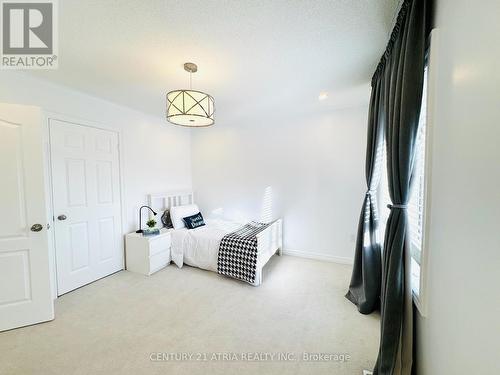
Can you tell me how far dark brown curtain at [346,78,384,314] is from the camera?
6.88 ft

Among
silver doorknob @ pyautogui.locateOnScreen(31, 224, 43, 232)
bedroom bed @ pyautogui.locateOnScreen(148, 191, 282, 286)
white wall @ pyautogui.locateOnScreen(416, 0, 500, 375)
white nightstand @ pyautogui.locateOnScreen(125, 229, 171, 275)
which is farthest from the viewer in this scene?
white nightstand @ pyautogui.locateOnScreen(125, 229, 171, 275)

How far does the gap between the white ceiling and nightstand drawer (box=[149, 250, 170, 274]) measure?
90.9 inches

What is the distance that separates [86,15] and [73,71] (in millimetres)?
1026

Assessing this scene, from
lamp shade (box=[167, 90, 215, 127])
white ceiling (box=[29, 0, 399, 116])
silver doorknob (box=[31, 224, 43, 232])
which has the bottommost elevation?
silver doorknob (box=[31, 224, 43, 232])

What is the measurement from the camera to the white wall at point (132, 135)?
2.26 meters

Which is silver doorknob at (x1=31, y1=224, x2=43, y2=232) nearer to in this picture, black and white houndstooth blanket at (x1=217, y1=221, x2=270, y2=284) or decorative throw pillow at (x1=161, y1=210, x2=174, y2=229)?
decorative throw pillow at (x1=161, y1=210, x2=174, y2=229)

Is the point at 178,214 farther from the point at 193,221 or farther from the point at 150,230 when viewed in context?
the point at 150,230

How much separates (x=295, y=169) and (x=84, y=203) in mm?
3184

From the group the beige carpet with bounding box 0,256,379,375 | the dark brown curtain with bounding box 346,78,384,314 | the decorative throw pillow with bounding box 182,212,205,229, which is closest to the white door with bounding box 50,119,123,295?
the beige carpet with bounding box 0,256,379,375

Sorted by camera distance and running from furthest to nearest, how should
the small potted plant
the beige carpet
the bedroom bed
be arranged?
the small potted plant, the bedroom bed, the beige carpet

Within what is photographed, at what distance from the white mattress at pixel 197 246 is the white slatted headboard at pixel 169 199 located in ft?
2.02

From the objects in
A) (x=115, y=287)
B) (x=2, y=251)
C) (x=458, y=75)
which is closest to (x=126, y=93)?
(x=2, y=251)

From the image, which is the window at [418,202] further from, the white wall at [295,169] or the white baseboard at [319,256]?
the white baseboard at [319,256]

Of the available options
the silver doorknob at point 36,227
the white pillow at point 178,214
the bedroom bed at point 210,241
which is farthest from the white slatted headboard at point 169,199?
the silver doorknob at point 36,227
